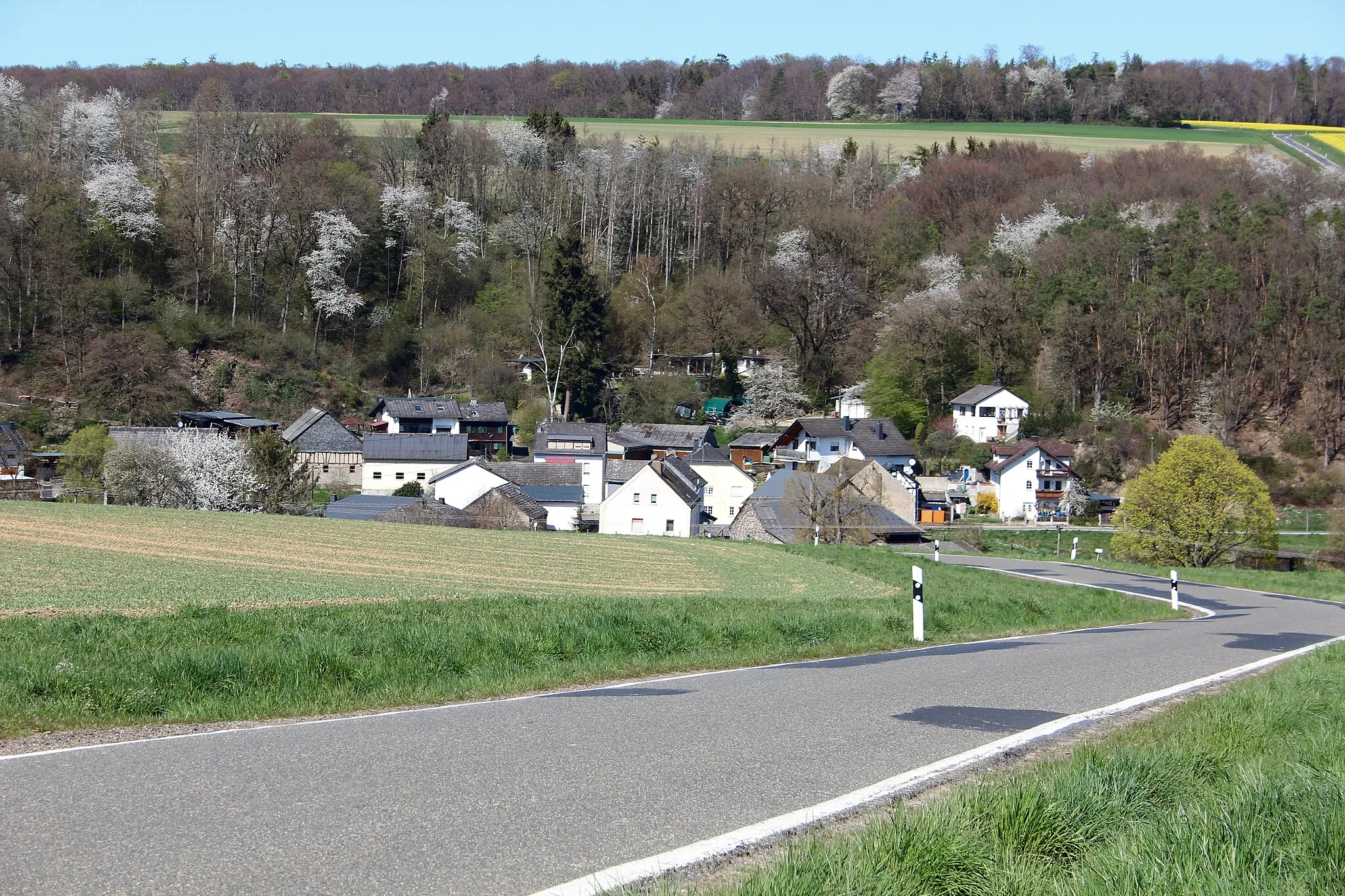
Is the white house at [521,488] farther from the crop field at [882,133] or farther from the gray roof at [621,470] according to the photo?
the crop field at [882,133]

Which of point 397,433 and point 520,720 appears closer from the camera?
point 520,720

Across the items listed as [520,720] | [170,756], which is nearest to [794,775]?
[520,720]

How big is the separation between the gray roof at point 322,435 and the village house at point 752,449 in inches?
1064

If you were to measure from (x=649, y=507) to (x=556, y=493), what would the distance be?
626 cm

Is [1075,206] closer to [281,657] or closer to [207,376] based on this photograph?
[207,376]

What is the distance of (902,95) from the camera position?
146250 mm

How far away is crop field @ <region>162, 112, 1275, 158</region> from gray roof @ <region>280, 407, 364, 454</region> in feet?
162

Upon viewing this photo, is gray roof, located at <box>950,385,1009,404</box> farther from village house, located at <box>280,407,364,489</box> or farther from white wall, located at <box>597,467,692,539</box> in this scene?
village house, located at <box>280,407,364,489</box>

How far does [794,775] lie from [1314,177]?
373 ft

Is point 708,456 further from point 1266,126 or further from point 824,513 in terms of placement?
point 1266,126

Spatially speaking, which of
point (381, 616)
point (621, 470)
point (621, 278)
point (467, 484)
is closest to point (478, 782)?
point (381, 616)

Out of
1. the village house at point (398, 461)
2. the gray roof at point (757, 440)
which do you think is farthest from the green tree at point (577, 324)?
the village house at point (398, 461)

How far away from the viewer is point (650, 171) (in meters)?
111

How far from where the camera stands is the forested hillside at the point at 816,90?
139 metres
